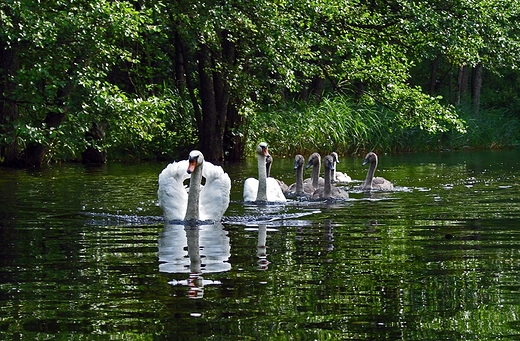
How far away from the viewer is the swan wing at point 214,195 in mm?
12562

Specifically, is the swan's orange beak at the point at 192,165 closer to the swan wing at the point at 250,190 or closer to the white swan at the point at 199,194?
the white swan at the point at 199,194

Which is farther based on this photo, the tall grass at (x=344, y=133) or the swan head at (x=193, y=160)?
the tall grass at (x=344, y=133)

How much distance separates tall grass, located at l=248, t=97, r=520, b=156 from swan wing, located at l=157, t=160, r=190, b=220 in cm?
1547

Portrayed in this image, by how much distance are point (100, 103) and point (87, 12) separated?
5.10 feet

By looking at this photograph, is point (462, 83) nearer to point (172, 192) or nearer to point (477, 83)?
point (477, 83)

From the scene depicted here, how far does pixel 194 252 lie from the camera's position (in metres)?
9.33

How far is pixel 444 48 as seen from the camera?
78.0ft

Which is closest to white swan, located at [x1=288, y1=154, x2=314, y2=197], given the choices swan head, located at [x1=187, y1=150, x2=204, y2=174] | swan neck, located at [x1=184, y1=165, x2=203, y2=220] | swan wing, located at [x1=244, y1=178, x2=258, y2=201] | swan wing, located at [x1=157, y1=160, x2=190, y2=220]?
swan wing, located at [x1=244, y1=178, x2=258, y2=201]

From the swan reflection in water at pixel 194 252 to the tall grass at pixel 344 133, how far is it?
16.8m

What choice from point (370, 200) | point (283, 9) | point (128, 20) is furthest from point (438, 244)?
point (283, 9)

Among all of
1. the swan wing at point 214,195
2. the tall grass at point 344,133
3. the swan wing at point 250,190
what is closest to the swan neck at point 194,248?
the swan wing at point 214,195

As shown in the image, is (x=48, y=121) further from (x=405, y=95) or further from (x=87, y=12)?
(x=405, y=95)

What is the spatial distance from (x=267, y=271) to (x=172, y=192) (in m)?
4.84

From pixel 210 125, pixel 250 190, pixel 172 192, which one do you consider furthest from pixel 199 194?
pixel 210 125
